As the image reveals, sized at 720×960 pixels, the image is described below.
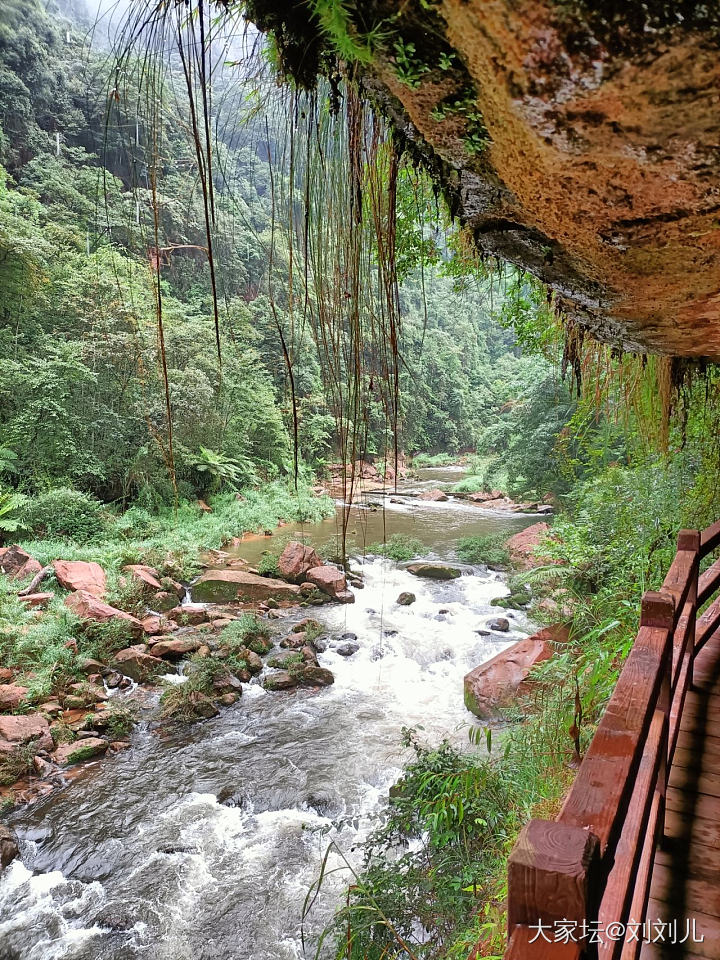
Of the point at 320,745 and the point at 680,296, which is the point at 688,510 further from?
the point at 320,745

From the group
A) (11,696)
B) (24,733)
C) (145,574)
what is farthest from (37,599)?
(24,733)

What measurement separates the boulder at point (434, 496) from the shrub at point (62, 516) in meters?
9.01

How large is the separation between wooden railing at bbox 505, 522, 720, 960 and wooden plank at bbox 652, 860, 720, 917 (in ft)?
0.32

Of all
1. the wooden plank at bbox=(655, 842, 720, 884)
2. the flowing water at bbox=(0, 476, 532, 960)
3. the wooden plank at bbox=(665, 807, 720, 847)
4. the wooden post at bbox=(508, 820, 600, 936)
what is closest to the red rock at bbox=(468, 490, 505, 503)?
the flowing water at bbox=(0, 476, 532, 960)

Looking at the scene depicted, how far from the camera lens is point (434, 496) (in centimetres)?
1667

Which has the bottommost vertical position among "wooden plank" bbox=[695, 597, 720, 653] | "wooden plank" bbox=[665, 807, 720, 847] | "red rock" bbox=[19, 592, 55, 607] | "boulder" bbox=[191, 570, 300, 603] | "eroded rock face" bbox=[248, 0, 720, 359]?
"boulder" bbox=[191, 570, 300, 603]

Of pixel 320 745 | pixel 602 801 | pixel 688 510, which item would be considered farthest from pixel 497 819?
pixel 602 801

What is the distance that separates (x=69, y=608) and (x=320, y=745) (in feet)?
14.1

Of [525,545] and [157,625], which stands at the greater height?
[525,545]

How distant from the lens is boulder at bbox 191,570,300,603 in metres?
9.08

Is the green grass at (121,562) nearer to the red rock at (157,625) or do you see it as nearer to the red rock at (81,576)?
the red rock at (81,576)

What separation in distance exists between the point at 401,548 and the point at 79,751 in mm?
6907

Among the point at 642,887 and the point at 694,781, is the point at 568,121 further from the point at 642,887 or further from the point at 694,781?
the point at 694,781

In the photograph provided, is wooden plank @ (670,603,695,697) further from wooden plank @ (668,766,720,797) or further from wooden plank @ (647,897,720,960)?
wooden plank @ (647,897,720,960)
